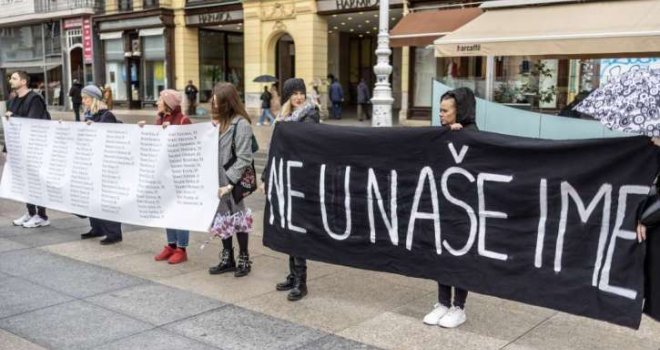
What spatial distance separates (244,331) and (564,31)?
1054cm

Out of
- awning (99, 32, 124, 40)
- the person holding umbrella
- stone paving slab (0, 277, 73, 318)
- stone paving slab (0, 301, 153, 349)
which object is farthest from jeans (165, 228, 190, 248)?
awning (99, 32, 124, 40)

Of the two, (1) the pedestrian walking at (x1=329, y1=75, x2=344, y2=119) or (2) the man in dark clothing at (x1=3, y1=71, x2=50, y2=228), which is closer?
(2) the man in dark clothing at (x1=3, y1=71, x2=50, y2=228)

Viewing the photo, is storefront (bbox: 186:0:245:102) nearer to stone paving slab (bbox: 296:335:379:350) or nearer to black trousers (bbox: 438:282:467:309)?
black trousers (bbox: 438:282:467:309)

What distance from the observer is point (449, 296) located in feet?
14.9

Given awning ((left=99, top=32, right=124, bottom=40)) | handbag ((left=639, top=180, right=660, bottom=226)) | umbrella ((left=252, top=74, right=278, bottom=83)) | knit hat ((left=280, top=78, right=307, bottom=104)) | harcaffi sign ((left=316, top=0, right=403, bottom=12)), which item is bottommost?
handbag ((left=639, top=180, right=660, bottom=226))

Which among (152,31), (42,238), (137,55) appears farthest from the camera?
(137,55)

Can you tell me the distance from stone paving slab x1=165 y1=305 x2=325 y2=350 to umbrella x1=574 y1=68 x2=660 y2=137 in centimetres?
232

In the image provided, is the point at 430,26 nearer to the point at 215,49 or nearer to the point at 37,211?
the point at 215,49

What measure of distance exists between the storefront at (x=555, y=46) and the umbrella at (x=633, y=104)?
26.5 ft

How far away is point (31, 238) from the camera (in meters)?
7.19

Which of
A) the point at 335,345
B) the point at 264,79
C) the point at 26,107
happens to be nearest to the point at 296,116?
the point at 335,345

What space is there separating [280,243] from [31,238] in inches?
140

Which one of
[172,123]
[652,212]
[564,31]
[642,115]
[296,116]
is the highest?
[564,31]

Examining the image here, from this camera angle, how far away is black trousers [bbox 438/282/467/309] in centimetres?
449
